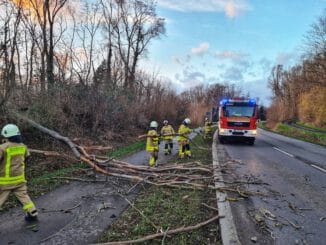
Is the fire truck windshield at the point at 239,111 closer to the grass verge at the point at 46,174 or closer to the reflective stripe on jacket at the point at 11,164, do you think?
the grass verge at the point at 46,174

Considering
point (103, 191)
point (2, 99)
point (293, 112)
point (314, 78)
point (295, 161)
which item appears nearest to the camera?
point (103, 191)

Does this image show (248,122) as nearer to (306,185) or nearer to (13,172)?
(306,185)

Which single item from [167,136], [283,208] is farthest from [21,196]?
[167,136]

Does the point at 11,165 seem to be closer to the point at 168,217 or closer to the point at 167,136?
the point at 168,217

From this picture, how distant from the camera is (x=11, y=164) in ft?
20.4

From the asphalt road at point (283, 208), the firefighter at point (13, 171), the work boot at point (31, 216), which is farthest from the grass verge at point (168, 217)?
the firefighter at point (13, 171)

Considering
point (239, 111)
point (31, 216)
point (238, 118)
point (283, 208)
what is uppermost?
point (239, 111)

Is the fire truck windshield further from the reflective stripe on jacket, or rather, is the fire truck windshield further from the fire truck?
the reflective stripe on jacket

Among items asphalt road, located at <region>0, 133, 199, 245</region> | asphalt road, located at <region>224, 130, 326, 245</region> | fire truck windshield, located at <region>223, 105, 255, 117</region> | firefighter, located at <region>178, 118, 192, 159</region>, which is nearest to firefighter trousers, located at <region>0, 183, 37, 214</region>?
asphalt road, located at <region>0, 133, 199, 245</region>

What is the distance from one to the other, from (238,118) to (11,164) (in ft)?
59.0

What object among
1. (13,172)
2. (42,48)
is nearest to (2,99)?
(13,172)

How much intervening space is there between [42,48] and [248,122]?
17.9 metres

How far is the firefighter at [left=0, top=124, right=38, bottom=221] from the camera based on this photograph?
20.2 ft

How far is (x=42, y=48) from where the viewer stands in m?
28.4
